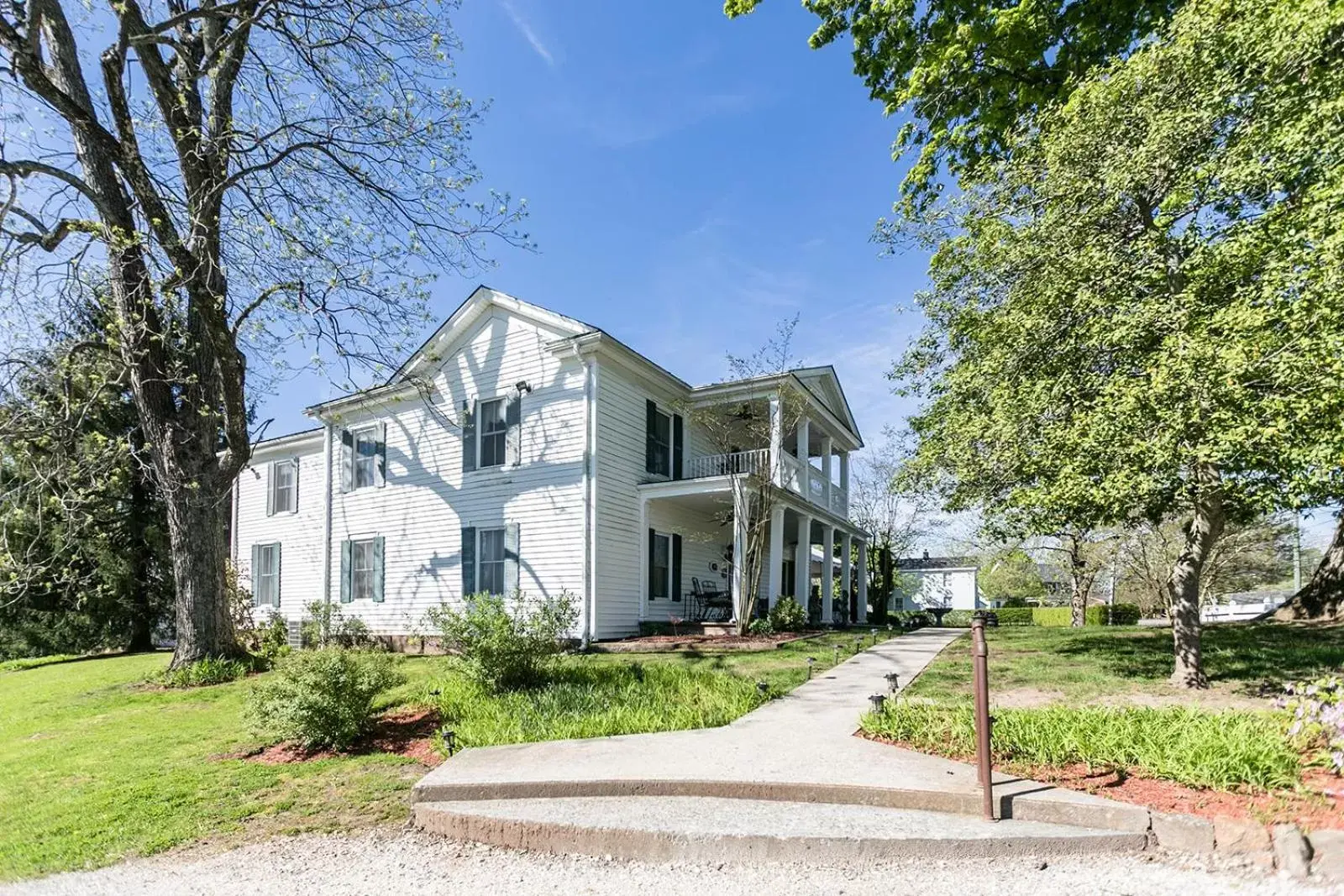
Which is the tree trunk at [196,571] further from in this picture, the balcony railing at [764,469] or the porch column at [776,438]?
the porch column at [776,438]

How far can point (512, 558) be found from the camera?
14578mm

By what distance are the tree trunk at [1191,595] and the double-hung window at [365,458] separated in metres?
15.8

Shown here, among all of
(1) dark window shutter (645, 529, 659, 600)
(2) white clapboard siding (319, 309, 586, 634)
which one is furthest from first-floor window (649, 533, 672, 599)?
(2) white clapboard siding (319, 309, 586, 634)

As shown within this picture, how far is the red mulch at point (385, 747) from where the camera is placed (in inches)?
247

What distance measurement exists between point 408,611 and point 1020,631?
1340 cm

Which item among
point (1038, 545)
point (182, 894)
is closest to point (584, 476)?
point (182, 894)

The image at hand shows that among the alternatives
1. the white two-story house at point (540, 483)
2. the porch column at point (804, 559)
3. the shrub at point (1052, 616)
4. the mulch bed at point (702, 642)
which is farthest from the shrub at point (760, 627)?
the shrub at point (1052, 616)

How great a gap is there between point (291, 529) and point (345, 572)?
10.9ft

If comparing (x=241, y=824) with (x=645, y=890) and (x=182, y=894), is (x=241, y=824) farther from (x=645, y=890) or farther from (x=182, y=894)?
(x=645, y=890)

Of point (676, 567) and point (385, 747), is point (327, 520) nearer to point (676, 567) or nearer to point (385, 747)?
point (676, 567)

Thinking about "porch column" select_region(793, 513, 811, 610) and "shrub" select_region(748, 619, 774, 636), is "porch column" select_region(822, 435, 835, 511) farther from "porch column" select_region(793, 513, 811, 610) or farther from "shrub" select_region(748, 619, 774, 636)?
"shrub" select_region(748, 619, 774, 636)

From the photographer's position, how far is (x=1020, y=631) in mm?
14984

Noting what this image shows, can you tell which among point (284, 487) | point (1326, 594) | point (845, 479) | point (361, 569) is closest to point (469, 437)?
point (361, 569)

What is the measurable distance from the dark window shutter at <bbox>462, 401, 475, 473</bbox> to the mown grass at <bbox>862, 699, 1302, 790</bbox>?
11367mm
